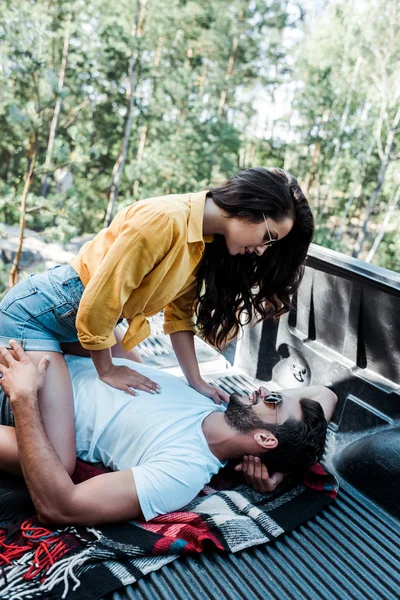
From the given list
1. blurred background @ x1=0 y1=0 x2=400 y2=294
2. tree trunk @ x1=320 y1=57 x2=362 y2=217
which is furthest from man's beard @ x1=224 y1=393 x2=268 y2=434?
tree trunk @ x1=320 y1=57 x2=362 y2=217

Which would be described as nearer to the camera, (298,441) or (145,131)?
(298,441)

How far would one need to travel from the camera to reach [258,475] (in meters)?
1.98

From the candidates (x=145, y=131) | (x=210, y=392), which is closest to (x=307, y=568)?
(x=210, y=392)

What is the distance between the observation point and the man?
61.2 inches

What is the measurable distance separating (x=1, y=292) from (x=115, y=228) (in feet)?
28.4

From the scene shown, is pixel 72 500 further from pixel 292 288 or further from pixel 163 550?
pixel 292 288

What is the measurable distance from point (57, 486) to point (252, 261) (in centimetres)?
127

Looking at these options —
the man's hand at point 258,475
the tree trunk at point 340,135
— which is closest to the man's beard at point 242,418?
the man's hand at point 258,475

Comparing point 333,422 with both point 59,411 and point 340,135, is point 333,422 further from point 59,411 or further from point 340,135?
point 340,135

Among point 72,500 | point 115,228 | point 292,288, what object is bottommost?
point 72,500

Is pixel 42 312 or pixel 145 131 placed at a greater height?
pixel 42 312

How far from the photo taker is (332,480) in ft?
6.83

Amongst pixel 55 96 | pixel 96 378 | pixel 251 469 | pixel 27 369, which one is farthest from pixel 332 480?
pixel 55 96

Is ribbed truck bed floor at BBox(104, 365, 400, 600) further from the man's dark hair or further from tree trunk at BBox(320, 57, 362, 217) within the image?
tree trunk at BBox(320, 57, 362, 217)
